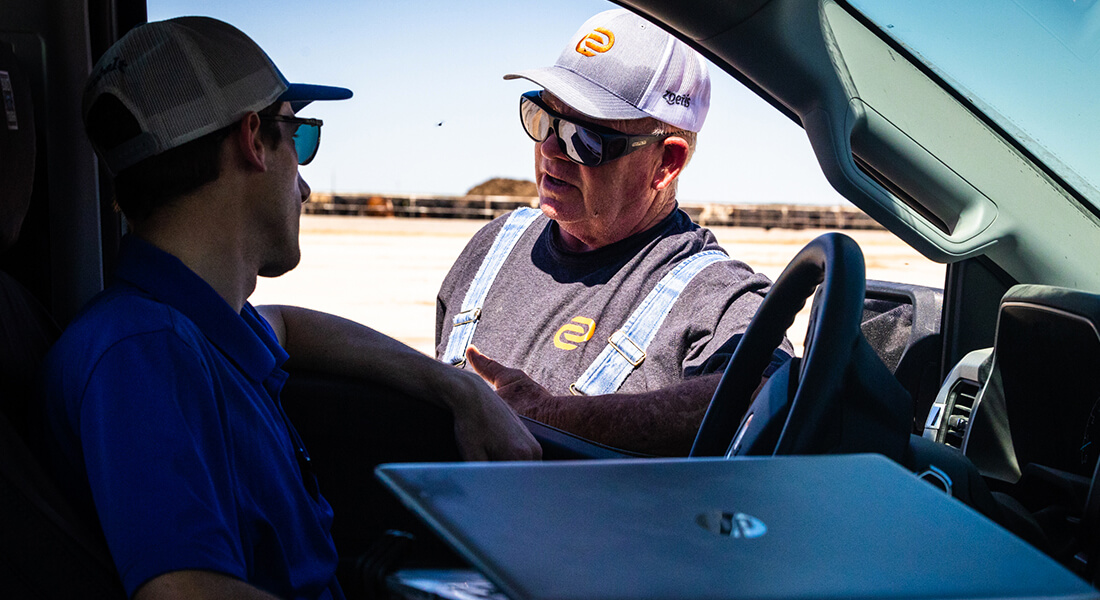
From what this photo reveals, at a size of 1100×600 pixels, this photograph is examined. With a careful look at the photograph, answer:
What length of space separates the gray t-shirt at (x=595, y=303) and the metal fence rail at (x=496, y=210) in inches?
797

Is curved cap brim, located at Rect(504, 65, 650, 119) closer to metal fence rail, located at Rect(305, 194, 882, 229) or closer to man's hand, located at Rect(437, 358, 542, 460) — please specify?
man's hand, located at Rect(437, 358, 542, 460)

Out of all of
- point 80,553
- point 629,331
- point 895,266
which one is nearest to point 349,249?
point 895,266

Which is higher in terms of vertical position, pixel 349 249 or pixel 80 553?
pixel 80 553

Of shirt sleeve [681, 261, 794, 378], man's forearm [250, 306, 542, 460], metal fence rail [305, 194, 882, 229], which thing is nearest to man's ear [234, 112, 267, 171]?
man's forearm [250, 306, 542, 460]

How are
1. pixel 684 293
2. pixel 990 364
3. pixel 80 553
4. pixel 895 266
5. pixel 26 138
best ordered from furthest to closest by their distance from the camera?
pixel 895 266, pixel 684 293, pixel 990 364, pixel 26 138, pixel 80 553

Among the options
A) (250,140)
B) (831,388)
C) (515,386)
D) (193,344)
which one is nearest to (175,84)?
(250,140)

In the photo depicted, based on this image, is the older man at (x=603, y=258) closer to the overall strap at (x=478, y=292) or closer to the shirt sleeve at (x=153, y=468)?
the overall strap at (x=478, y=292)

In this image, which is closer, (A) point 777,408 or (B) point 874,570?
(B) point 874,570

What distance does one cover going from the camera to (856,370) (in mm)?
1116

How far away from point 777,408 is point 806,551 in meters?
0.58

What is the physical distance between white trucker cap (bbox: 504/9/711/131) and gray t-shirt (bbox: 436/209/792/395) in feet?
0.91

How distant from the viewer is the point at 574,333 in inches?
91.5

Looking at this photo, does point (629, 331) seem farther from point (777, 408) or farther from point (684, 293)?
point (777, 408)

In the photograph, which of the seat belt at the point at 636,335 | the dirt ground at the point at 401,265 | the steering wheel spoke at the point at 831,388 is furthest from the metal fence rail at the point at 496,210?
the steering wheel spoke at the point at 831,388
